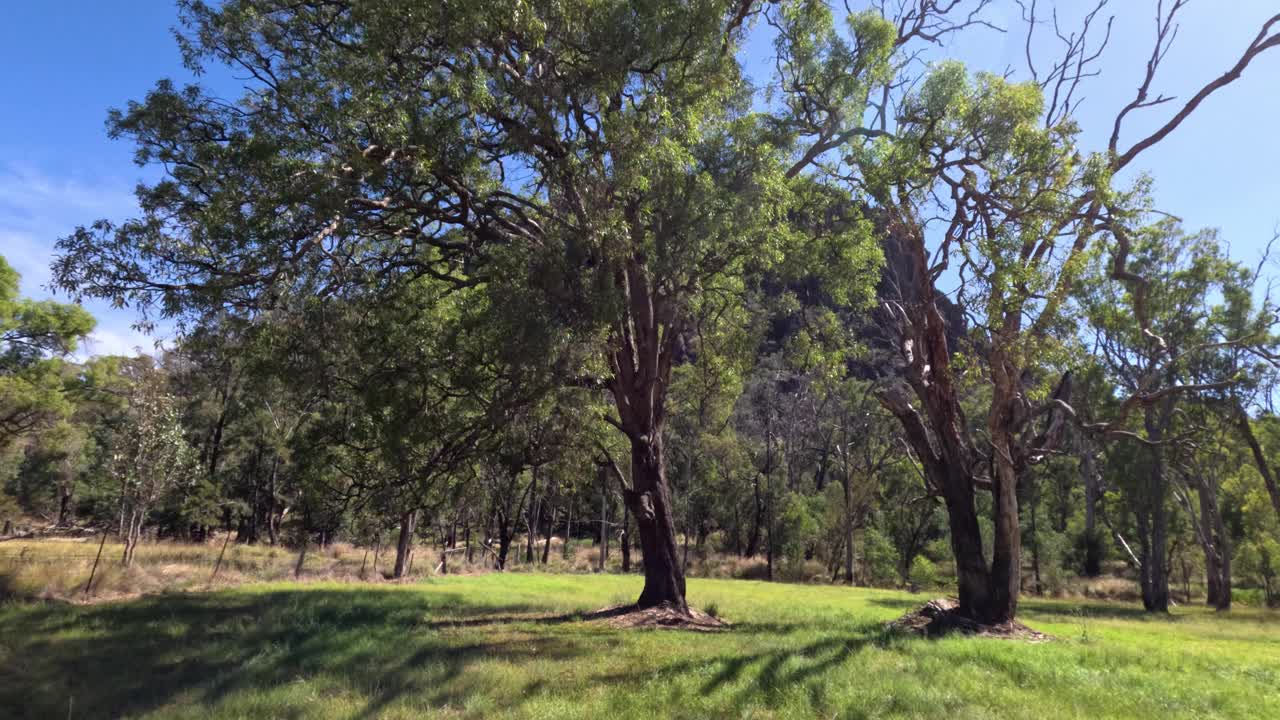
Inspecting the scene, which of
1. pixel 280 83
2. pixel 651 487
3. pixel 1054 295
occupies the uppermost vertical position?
pixel 280 83

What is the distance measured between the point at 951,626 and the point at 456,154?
1237cm

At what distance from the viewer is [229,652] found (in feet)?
31.7

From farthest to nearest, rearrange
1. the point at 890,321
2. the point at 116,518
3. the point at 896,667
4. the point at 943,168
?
the point at 116,518 → the point at 890,321 → the point at 943,168 → the point at 896,667

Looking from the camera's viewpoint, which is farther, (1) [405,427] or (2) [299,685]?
(1) [405,427]

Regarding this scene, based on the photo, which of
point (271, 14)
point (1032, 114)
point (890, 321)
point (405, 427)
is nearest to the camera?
point (271, 14)

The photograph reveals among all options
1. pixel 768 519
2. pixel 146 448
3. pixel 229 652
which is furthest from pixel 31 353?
pixel 768 519

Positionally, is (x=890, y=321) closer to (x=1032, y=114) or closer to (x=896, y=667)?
(x=1032, y=114)

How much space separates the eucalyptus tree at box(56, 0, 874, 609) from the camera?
9.56m

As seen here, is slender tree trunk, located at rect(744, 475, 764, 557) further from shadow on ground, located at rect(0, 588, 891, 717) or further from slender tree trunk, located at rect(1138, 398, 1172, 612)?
shadow on ground, located at rect(0, 588, 891, 717)

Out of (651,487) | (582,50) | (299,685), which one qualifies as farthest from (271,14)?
(651,487)

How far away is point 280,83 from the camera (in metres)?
10.5

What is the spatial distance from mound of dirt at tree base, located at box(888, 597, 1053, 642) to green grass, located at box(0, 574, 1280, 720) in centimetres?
78

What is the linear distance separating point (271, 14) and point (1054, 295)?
47.4ft

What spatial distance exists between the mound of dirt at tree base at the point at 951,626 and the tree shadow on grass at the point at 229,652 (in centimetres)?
642
